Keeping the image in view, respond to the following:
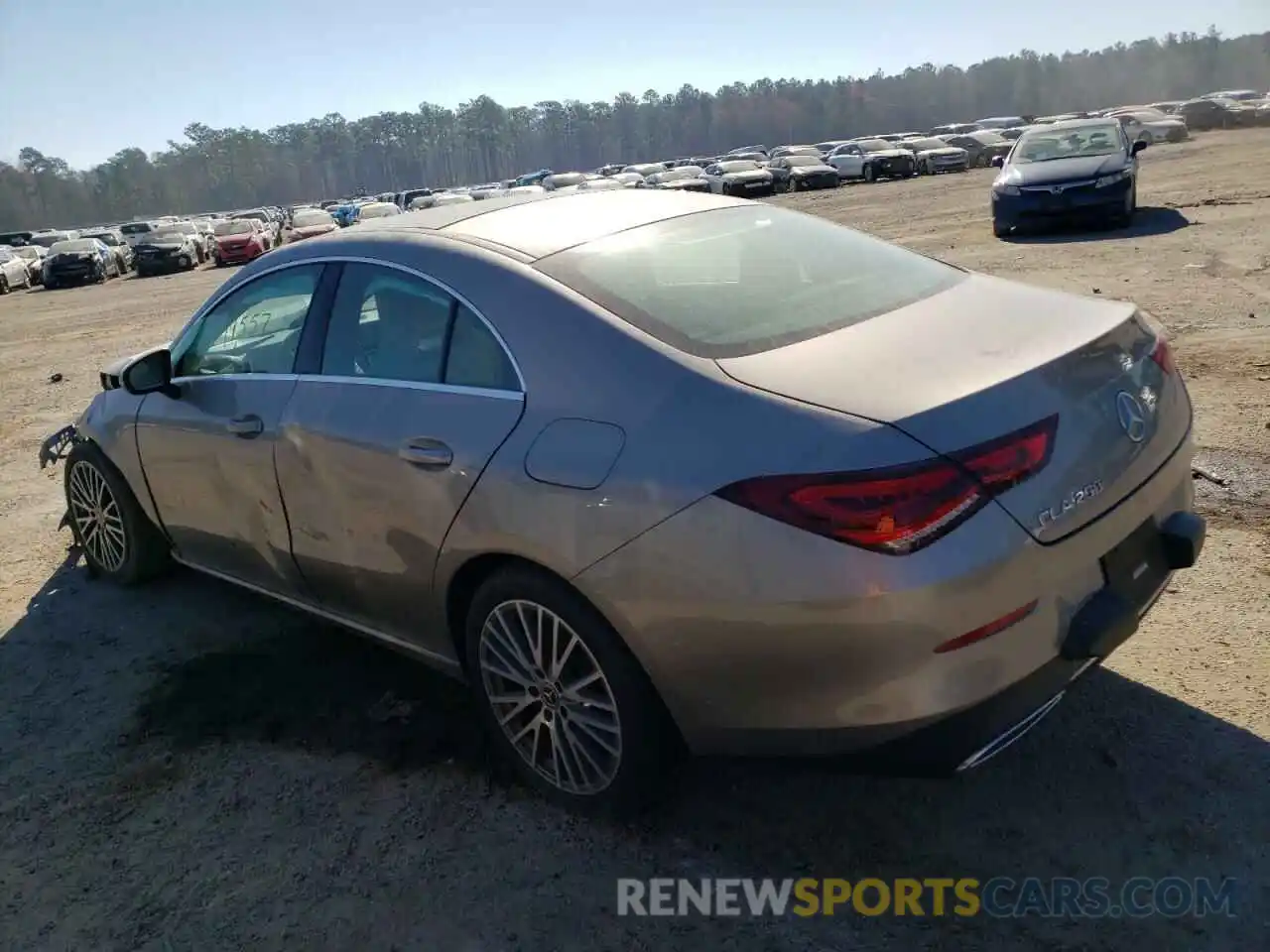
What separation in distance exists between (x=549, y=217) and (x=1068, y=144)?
14258 millimetres

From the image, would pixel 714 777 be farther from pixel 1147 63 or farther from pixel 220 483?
pixel 1147 63

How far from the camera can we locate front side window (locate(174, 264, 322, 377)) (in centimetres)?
363

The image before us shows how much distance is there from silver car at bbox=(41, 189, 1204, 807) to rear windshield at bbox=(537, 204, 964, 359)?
1cm

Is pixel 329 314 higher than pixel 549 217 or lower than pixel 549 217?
lower

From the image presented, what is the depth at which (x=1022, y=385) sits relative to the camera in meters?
2.34

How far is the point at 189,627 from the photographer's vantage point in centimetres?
444

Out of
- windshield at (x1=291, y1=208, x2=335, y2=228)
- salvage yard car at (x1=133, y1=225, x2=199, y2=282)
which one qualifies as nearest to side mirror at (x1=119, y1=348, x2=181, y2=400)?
salvage yard car at (x1=133, y1=225, x2=199, y2=282)

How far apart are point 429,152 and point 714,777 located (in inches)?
7545

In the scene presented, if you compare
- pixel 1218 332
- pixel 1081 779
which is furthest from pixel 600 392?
pixel 1218 332

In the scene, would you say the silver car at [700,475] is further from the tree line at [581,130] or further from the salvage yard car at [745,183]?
the tree line at [581,130]

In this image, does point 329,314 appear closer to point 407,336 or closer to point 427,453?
point 407,336

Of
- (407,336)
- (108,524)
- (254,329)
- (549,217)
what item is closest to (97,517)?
(108,524)

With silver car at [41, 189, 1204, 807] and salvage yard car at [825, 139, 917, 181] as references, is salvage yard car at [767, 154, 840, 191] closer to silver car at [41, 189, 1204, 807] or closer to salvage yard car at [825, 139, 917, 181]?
salvage yard car at [825, 139, 917, 181]

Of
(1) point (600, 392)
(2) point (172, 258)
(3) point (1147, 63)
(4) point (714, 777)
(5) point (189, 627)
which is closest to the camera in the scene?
(1) point (600, 392)
